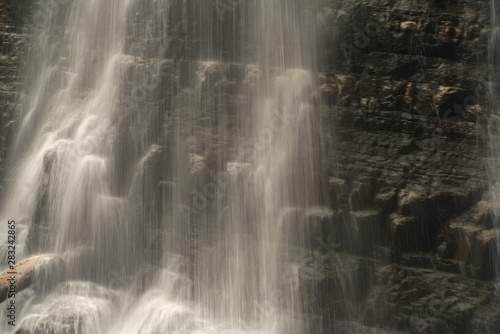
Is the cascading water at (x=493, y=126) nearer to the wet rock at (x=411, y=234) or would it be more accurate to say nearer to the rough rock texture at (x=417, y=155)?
the rough rock texture at (x=417, y=155)

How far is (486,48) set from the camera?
7453 millimetres

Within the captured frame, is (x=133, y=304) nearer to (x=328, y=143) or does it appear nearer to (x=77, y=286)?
(x=77, y=286)

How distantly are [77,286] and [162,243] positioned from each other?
5.49 feet

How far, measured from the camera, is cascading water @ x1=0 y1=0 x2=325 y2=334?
7.42 m

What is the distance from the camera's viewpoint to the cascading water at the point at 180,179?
7.42 metres

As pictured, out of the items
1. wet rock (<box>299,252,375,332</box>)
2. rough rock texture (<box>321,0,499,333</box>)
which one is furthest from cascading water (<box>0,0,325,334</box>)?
rough rock texture (<box>321,0,499,333</box>)

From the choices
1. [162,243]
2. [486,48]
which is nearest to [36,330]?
[162,243]

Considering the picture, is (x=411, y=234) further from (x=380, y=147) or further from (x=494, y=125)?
(x=494, y=125)

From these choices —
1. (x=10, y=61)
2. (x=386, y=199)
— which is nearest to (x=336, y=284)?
(x=386, y=199)

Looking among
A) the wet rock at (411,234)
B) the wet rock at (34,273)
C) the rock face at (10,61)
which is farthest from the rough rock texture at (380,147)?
the rock face at (10,61)

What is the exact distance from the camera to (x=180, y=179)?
322 inches

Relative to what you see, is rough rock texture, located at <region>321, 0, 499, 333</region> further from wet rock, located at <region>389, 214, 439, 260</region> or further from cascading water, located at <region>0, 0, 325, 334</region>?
cascading water, located at <region>0, 0, 325, 334</region>

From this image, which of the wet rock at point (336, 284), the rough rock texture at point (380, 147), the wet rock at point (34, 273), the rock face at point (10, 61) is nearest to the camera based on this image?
the rough rock texture at point (380, 147)

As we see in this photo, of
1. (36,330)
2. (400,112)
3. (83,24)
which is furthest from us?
(83,24)
